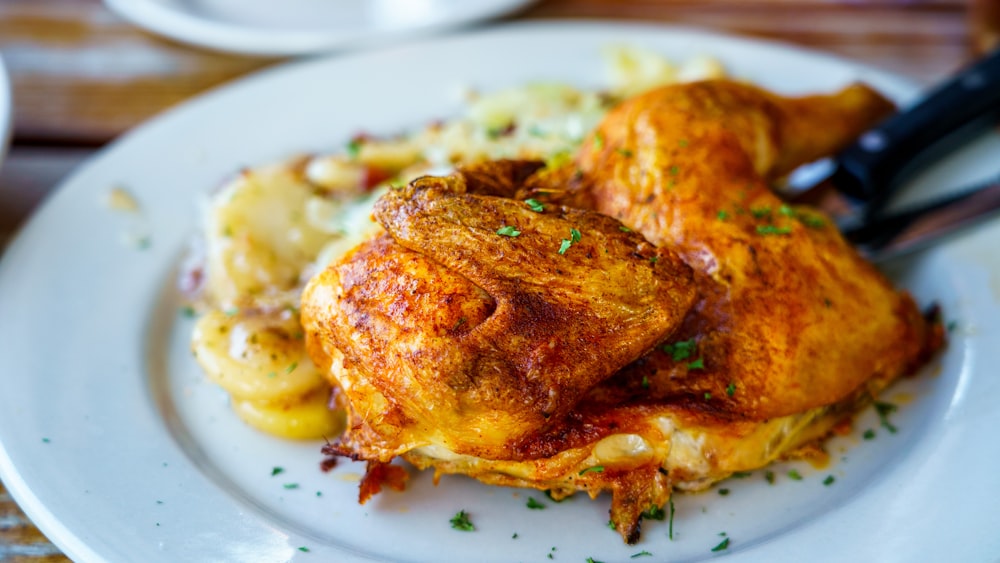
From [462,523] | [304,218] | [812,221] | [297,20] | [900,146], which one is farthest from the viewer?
[297,20]

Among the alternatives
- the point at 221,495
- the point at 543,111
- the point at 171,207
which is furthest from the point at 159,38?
the point at 221,495

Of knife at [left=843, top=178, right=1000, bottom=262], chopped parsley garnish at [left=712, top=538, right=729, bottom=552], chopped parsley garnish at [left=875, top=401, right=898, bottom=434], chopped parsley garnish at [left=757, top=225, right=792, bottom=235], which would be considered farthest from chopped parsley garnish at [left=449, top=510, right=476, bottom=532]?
knife at [left=843, top=178, right=1000, bottom=262]

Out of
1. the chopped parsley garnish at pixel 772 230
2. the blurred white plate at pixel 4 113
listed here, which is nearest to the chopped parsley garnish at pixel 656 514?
the chopped parsley garnish at pixel 772 230

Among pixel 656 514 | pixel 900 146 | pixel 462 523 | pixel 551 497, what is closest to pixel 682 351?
pixel 656 514

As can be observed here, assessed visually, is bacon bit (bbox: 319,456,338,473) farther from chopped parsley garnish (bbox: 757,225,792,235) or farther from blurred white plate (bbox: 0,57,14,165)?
blurred white plate (bbox: 0,57,14,165)

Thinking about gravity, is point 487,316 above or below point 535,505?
above

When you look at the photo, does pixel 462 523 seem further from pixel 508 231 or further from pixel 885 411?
pixel 885 411

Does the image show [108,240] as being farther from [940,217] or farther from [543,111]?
[940,217]
